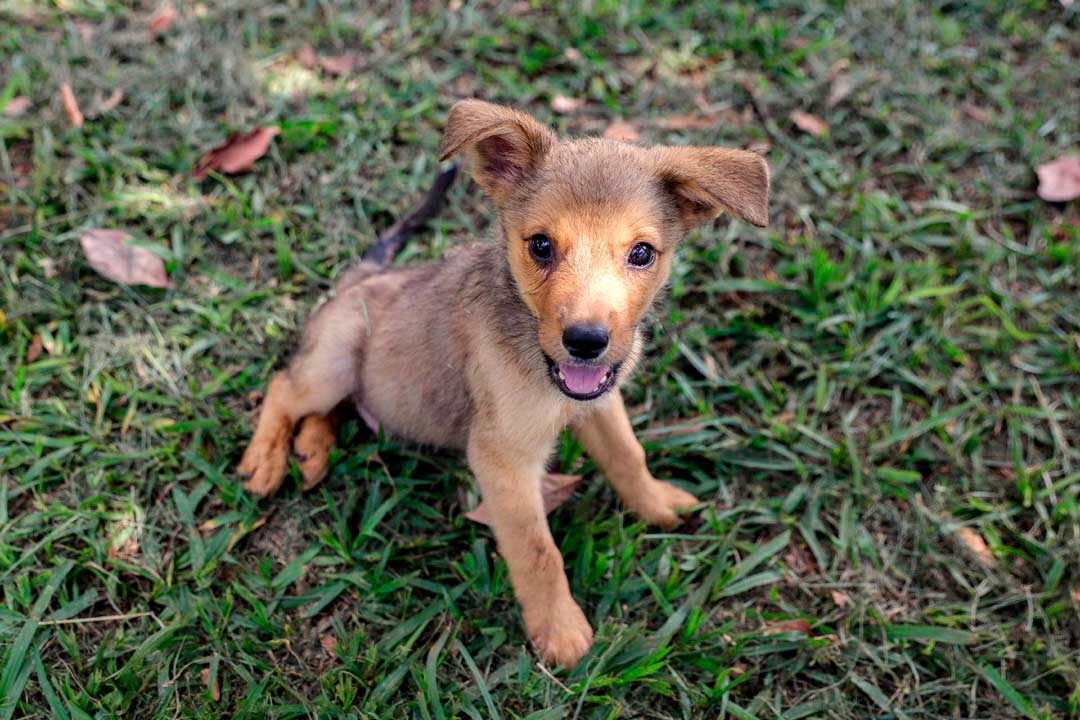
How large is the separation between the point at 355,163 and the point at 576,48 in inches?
72.6

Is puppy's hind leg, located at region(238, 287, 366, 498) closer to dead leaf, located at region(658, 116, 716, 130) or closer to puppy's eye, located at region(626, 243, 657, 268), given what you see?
puppy's eye, located at region(626, 243, 657, 268)

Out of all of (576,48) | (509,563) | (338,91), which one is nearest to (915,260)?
(576,48)

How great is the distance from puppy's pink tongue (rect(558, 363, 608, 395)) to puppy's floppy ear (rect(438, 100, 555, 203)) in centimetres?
76

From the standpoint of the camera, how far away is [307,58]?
19.8 feet

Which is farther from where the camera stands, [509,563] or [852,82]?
[852,82]

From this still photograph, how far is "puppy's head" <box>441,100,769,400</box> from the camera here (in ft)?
10.2

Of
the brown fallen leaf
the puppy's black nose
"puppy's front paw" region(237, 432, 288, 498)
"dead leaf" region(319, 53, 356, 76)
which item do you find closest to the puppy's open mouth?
the puppy's black nose

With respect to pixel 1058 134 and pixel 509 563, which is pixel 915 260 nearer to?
pixel 1058 134

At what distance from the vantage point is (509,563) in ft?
12.4

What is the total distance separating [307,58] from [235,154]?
1.04 metres

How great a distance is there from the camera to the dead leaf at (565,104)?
5891mm

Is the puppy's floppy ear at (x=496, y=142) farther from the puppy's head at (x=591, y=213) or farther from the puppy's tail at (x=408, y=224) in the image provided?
the puppy's tail at (x=408, y=224)

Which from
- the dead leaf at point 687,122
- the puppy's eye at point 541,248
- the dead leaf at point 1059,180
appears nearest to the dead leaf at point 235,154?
the dead leaf at point 687,122

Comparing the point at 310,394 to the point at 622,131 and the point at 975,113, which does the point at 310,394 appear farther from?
the point at 975,113
